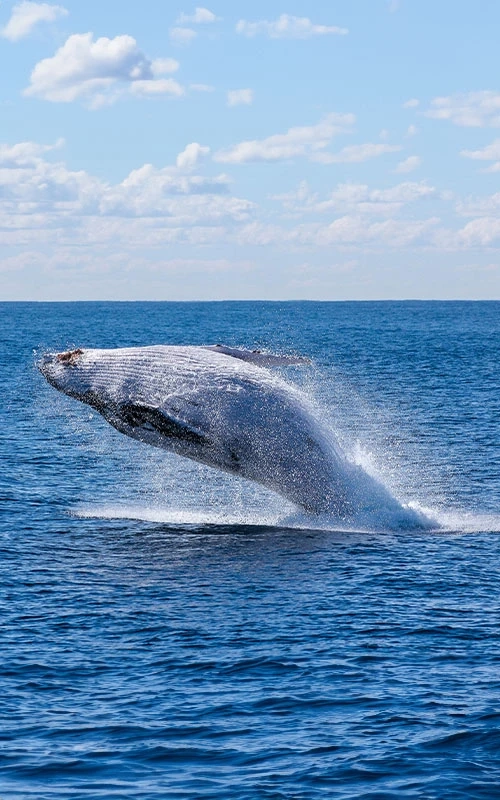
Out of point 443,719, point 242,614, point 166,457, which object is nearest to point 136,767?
point 443,719

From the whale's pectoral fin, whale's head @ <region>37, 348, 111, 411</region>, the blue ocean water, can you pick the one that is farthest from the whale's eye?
the blue ocean water

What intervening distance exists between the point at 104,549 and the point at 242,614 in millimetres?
6457

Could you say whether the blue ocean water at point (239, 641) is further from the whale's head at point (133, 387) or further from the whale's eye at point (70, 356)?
the whale's eye at point (70, 356)

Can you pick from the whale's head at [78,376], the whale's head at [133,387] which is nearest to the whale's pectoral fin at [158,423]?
the whale's head at [133,387]

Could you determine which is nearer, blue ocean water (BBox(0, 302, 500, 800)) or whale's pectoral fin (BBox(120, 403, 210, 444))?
blue ocean water (BBox(0, 302, 500, 800))

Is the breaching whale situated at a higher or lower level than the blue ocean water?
higher

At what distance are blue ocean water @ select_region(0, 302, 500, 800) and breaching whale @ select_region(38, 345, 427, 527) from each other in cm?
200

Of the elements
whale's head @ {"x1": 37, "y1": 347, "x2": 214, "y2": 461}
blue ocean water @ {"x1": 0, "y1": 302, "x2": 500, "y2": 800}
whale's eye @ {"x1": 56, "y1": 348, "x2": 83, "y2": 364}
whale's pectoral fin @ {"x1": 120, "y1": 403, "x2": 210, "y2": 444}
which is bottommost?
blue ocean water @ {"x1": 0, "y1": 302, "x2": 500, "y2": 800}

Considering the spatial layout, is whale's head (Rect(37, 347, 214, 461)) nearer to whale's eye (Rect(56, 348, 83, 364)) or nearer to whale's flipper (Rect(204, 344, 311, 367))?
whale's eye (Rect(56, 348, 83, 364))

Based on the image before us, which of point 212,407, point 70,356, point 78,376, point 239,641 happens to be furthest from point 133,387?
point 239,641

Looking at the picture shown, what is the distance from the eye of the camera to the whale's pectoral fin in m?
26.8

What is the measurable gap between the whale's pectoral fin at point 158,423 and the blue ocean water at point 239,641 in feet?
Answer: 8.95

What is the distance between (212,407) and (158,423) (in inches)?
51.3

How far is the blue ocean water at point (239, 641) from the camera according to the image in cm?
1596
